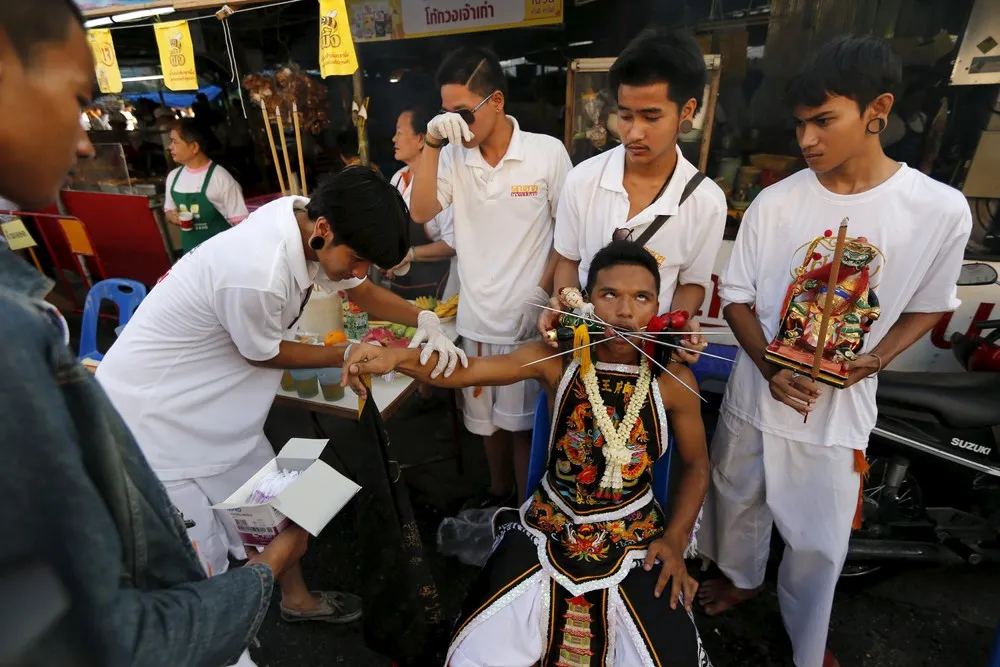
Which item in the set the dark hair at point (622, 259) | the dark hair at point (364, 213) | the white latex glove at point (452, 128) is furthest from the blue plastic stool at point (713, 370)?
the dark hair at point (364, 213)

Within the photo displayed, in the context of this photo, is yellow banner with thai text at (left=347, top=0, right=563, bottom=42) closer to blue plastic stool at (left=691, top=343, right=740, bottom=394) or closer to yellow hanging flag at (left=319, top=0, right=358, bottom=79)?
yellow hanging flag at (left=319, top=0, right=358, bottom=79)

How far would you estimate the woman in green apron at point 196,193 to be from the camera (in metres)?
4.80

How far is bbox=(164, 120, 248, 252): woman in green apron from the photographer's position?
4.80 metres

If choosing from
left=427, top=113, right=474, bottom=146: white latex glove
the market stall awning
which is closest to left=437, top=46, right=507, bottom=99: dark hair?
left=427, top=113, right=474, bottom=146: white latex glove

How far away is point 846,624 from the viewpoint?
265 centimetres

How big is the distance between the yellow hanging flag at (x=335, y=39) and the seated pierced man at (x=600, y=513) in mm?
2336

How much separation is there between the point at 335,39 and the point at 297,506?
2.99 meters

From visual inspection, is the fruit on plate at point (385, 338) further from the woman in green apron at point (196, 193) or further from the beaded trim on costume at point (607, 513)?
the woman in green apron at point (196, 193)

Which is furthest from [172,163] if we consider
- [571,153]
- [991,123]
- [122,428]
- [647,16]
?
[991,123]

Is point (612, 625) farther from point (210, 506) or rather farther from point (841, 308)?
point (210, 506)

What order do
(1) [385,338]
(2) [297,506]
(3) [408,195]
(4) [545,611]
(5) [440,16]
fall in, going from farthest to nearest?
1. (5) [440,16]
2. (3) [408,195]
3. (1) [385,338]
4. (4) [545,611]
5. (2) [297,506]

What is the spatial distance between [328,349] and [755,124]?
3.43 m

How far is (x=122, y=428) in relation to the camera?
2.65ft

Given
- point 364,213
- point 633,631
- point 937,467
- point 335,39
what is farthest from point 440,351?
point 937,467
